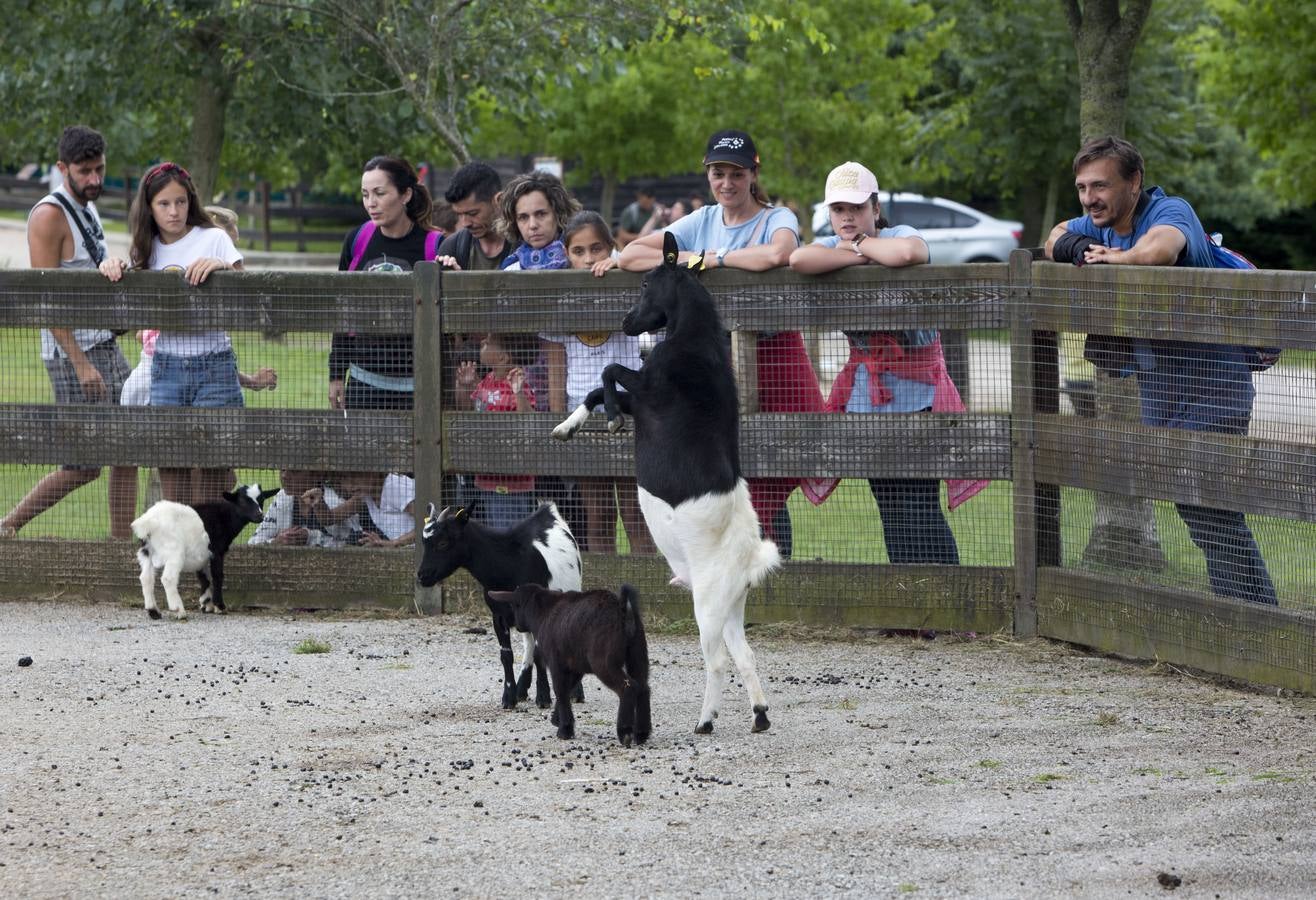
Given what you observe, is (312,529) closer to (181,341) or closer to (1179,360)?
(181,341)

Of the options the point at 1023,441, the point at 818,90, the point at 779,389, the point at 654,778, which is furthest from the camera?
the point at 818,90

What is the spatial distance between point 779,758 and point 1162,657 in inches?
90.5

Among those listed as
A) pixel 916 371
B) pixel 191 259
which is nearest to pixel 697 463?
pixel 916 371

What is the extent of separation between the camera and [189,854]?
526 centimetres

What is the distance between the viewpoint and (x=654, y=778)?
6.05 m

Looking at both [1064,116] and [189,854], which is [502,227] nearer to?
[189,854]

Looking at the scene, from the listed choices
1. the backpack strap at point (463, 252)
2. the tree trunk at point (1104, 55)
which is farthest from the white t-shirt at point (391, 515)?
the tree trunk at point (1104, 55)

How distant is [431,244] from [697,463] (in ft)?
11.1

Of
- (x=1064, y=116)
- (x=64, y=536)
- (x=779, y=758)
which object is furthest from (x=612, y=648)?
(x=1064, y=116)

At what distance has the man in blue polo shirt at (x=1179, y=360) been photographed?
7.38 meters

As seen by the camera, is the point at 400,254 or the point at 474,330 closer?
the point at 474,330

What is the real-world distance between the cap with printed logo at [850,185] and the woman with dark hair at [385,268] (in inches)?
94.8

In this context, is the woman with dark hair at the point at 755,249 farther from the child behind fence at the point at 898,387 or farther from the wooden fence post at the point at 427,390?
the wooden fence post at the point at 427,390

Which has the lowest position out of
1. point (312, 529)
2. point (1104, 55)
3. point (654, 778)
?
point (654, 778)
